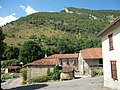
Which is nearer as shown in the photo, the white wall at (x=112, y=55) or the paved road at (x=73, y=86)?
the white wall at (x=112, y=55)

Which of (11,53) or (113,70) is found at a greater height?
(11,53)

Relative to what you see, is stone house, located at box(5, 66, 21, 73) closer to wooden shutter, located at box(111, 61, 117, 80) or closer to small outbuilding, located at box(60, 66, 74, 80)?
small outbuilding, located at box(60, 66, 74, 80)

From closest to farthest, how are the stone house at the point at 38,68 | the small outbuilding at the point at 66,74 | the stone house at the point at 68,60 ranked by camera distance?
the small outbuilding at the point at 66,74, the stone house at the point at 38,68, the stone house at the point at 68,60

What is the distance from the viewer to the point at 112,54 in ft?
68.6

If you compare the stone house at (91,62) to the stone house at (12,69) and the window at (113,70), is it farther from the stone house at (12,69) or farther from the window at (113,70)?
the stone house at (12,69)

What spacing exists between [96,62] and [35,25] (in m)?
101

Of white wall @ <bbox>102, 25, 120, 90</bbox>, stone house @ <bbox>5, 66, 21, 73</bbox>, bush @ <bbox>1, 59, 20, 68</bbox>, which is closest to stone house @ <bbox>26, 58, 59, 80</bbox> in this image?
white wall @ <bbox>102, 25, 120, 90</bbox>

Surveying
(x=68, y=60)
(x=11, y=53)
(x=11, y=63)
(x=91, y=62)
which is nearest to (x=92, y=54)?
(x=91, y=62)

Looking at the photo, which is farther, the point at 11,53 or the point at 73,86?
the point at 11,53

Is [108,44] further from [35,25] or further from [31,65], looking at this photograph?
[35,25]

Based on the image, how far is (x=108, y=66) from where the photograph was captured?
2281 cm

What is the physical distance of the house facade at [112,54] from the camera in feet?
62.7

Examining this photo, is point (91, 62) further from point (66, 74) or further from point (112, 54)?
point (112, 54)

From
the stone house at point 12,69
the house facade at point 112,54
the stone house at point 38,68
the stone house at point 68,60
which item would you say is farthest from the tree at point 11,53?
the house facade at point 112,54
